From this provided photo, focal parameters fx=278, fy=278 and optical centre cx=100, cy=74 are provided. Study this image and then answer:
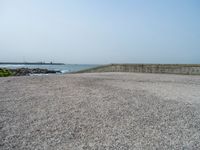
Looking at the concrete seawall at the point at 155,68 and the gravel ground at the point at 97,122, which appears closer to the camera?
the gravel ground at the point at 97,122

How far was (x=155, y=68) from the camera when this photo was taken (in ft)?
69.2

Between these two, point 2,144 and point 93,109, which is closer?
point 2,144

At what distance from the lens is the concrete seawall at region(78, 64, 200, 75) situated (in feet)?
62.0

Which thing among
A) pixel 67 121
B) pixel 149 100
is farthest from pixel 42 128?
pixel 149 100

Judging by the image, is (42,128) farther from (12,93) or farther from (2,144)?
(12,93)

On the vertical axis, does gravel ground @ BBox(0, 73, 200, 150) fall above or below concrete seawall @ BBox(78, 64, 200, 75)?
below

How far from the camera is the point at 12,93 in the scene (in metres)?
9.06

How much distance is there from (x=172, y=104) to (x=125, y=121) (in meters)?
2.47

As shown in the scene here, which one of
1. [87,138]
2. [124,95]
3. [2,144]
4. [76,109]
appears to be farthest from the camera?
[124,95]

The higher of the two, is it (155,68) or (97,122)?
(155,68)

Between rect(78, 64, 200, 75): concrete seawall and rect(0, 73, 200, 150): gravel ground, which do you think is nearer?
rect(0, 73, 200, 150): gravel ground

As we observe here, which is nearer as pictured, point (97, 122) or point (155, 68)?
point (97, 122)

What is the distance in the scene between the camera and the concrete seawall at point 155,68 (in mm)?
18911

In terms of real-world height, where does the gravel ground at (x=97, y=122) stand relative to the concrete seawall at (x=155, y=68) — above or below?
below
